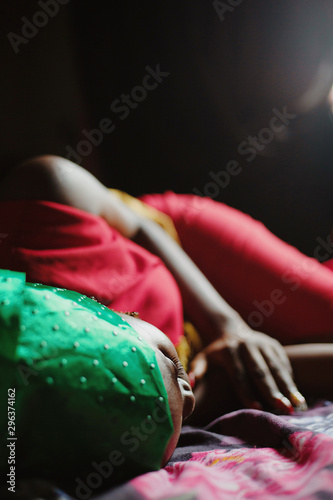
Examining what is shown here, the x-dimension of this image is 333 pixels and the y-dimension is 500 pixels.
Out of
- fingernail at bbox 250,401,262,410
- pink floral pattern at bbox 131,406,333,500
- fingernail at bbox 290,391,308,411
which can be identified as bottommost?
fingernail at bbox 250,401,262,410

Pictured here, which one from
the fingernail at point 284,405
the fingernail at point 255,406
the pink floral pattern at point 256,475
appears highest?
the pink floral pattern at point 256,475

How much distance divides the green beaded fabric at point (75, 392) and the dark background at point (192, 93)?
1.01 meters

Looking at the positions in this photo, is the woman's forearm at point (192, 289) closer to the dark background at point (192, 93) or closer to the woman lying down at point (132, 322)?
the woman lying down at point (132, 322)

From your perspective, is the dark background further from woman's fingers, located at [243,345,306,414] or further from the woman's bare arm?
woman's fingers, located at [243,345,306,414]

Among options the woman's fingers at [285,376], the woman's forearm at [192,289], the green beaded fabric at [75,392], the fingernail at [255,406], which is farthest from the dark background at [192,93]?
the green beaded fabric at [75,392]

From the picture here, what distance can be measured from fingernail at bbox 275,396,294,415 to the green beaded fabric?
31 cm

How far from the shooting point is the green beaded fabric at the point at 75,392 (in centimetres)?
43

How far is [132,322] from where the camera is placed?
575mm

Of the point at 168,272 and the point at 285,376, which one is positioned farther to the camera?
the point at 168,272

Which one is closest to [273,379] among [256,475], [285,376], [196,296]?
[285,376]

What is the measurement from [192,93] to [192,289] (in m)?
0.99

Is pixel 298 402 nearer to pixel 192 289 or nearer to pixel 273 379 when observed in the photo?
pixel 273 379

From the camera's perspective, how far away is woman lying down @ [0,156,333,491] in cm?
44

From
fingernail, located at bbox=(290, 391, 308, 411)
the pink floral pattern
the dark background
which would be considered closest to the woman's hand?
fingernail, located at bbox=(290, 391, 308, 411)
